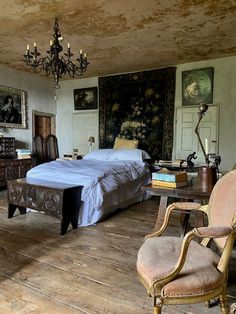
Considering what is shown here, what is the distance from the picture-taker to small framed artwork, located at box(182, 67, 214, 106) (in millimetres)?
5223

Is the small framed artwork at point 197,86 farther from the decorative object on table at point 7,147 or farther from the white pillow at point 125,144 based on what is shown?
the decorative object on table at point 7,147

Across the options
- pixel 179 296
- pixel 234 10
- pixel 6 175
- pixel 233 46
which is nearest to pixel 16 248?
pixel 179 296

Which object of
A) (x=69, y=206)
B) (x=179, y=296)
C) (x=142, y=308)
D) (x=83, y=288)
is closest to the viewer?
(x=179, y=296)

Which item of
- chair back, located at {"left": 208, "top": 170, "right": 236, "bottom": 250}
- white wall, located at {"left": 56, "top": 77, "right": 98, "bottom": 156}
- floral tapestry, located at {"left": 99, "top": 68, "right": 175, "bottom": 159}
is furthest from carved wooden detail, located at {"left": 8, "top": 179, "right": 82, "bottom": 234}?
white wall, located at {"left": 56, "top": 77, "right": 98, "bottom": 156}

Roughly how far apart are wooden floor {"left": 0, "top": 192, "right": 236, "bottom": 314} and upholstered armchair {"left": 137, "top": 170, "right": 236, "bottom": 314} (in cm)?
45

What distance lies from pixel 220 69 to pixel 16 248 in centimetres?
480

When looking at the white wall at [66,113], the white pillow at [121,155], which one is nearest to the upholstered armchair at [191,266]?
the white pillow at [121,155]

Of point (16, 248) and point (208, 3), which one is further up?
point (208, 3)

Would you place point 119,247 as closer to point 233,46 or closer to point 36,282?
point 36,282

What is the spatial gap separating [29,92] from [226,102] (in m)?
4.62

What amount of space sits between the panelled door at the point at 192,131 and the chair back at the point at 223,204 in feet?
12.5

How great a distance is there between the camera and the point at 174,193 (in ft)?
7.36

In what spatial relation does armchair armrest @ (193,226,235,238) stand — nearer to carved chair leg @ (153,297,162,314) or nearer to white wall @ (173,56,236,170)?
carved chair leg @ (153,297,162,314)

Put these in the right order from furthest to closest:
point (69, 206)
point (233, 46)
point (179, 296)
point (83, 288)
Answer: point (233, 46)
point (69, 206)
point (83, 288)
point (179, 296)
